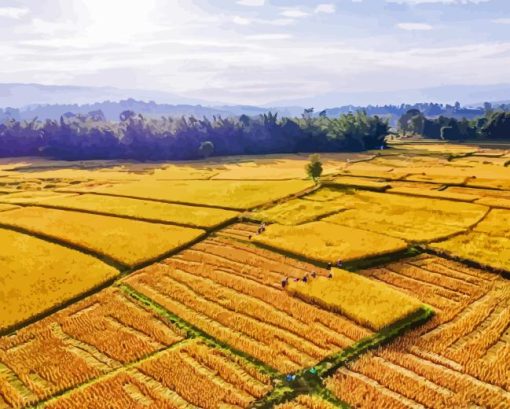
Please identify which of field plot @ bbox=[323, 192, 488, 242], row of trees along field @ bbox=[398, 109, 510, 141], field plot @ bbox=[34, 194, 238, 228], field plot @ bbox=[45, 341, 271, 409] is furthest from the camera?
row of trees along field @ bbox=[398, 109, 510, 141]

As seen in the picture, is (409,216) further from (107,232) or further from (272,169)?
(272,169)

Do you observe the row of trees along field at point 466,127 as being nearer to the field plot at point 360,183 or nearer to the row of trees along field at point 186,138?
the row of trees along field at point 186,138

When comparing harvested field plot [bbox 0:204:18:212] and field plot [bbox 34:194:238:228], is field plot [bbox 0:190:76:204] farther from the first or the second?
field plot [bbox 34:194:238:228]

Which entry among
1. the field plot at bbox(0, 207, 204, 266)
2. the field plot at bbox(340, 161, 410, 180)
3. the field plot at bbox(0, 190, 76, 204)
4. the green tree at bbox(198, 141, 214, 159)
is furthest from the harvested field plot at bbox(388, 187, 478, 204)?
the green tree at bbox(198, 141, 214, 159)

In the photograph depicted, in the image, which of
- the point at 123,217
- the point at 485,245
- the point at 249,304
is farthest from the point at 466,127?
the point at 249,304

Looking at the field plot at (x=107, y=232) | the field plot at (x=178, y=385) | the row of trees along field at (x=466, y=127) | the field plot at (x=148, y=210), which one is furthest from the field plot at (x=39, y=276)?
the row of trees along field at (x=466, y=127)
